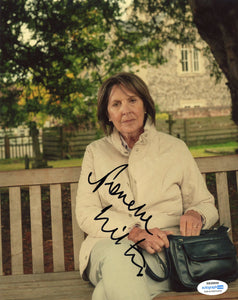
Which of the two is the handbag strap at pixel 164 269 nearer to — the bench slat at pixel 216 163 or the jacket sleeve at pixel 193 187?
the jacket sleeve at pixel 193 187

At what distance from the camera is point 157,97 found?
26234mm

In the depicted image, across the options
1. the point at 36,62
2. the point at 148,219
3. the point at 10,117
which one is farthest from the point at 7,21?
the point at 148,219

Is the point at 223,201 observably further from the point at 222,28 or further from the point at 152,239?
the point at 222,28

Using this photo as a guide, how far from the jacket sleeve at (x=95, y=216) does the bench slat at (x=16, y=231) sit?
67cm

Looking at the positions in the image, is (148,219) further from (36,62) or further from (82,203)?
(36,62)

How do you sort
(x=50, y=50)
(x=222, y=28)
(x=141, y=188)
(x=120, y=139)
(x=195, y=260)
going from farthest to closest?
(x=50, y=50)
(x=222, y=28)
(x=120, y=139)
(x=141, y=188)
(x=195, y=260)

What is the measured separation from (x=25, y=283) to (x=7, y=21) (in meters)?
5.55

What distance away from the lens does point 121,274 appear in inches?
78.7

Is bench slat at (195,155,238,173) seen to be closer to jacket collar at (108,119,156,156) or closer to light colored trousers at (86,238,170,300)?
jacket collar at (108,119,156,156)

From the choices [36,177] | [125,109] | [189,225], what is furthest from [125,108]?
[36,177]

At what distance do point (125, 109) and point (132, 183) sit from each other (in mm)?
402

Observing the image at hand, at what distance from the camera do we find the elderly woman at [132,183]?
2340mm

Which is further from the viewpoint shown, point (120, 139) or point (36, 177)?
point (36, 177)

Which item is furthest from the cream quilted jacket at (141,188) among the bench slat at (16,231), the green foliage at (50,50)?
the green foliage at (50,50)
